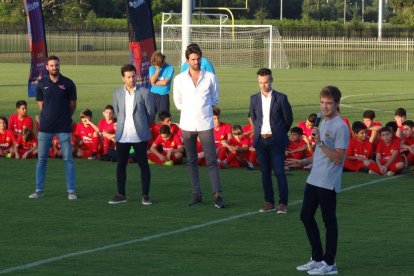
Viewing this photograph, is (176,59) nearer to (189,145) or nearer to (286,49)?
(286,49)

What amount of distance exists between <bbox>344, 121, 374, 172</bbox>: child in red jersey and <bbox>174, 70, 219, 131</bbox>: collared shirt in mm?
4075

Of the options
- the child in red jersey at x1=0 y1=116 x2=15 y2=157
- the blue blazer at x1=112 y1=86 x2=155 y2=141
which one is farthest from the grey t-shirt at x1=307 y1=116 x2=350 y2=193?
the child in red jersey at x1=0 y1=116 x2=15 y2=157

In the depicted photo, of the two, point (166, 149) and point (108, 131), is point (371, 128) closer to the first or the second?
point (166, 149)

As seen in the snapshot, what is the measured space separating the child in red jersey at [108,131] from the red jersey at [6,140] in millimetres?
1512

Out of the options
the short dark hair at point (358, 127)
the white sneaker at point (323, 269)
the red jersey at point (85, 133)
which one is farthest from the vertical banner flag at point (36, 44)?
the white sneaker at point (323, 269)

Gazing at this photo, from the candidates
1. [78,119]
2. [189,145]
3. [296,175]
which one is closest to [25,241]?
[189,145]

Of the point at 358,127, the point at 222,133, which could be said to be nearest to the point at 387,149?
the point at 358,127

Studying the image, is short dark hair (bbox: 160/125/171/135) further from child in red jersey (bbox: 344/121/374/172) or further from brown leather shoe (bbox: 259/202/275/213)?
brown leather shoe (bbox: 259/202/275/213)

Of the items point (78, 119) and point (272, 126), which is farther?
point (78, 119)

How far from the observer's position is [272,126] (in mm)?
12438

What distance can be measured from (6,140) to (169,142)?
9.44 feet

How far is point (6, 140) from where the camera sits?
18188 mm

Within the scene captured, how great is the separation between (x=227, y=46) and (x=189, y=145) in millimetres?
44143

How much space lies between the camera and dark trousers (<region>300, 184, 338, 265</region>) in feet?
30.0
